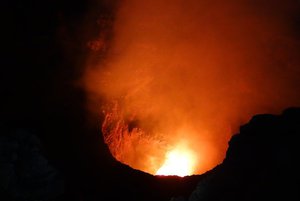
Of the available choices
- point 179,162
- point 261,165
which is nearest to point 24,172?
point 261,165

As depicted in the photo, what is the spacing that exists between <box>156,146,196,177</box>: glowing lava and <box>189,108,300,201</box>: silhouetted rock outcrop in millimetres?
8294

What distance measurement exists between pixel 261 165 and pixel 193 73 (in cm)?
779

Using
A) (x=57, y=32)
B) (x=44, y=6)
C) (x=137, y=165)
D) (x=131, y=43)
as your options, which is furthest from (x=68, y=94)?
(x=137, y=165)

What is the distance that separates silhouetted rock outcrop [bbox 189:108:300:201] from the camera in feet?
12.3

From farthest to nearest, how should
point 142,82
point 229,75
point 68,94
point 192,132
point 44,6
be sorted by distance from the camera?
point 192,132
point 229,75
point 142,82
point 68,94
point 44,6

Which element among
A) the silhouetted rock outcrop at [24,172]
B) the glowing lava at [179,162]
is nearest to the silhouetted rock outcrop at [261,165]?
the silhouetted rock outcrop at [24,172]

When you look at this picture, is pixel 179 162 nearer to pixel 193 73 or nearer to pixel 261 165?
pixel 193 73

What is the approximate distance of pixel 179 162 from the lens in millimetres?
13070

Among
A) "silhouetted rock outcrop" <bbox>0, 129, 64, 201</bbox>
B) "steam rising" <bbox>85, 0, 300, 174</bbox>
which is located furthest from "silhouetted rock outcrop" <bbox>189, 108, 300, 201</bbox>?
"steam rising" <bbox>85, 0, 300, 174</bbox>

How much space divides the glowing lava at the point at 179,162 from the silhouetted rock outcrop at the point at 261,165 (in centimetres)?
829

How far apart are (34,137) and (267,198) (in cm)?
445

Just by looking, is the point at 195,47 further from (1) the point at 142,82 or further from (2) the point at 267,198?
(2) the point at 267,198

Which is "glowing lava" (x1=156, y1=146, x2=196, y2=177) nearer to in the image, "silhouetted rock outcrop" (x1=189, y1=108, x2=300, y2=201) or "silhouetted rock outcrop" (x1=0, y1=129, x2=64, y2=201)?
"silhouetted rock outcrop" (x1=0, y1=129, x2=64, y2=201)

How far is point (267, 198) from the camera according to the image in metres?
3.79
